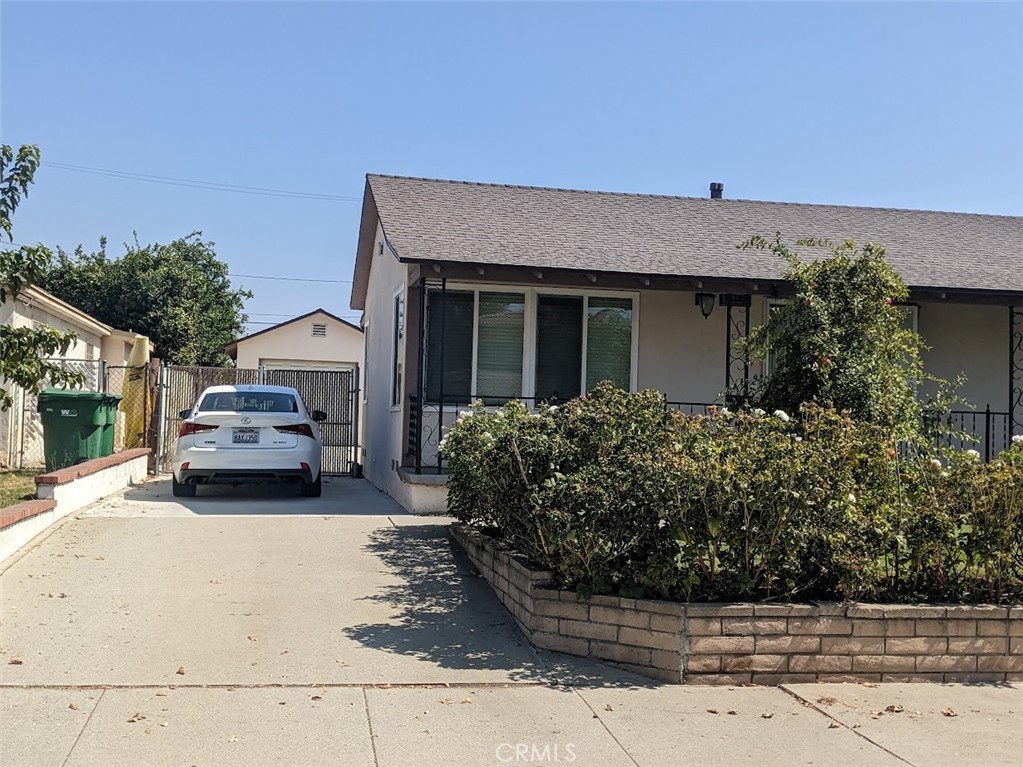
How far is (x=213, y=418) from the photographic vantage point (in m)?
11.8

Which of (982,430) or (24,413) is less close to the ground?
(982,430)

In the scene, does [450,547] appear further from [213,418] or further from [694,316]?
[694,316]

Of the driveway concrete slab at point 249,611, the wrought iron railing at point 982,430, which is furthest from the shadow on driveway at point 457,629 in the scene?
the wrought iron railing at point 982,430

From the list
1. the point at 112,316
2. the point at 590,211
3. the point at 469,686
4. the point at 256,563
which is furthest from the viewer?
the point at 112,316

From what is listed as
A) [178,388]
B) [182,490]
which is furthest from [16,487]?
[178,388]

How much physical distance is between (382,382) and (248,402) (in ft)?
9.98

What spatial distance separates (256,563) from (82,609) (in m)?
1.68

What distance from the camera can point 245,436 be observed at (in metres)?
11.9

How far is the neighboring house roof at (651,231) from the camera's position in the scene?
38.4 feet

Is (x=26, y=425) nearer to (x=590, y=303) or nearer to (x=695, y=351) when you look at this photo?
(x=590, y=303)

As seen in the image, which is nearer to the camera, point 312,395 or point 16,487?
point 16,487

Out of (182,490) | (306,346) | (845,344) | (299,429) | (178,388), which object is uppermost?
(306,346)

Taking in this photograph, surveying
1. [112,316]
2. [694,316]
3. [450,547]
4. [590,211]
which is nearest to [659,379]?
[694,316]

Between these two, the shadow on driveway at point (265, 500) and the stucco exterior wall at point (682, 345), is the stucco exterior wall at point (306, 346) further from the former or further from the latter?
the stucco exterior wall at point (682, 345)
